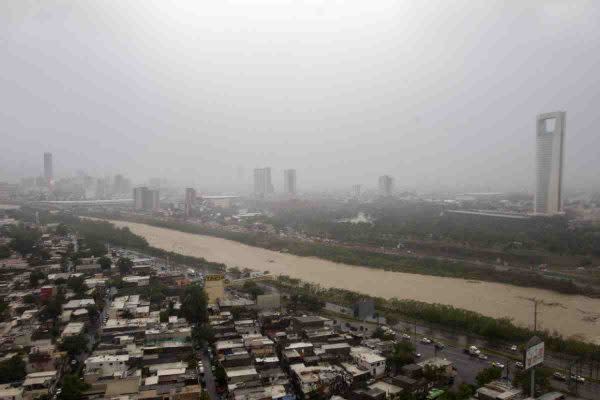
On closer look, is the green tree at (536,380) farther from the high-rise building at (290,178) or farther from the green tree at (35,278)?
the high-rise building at (290,178)

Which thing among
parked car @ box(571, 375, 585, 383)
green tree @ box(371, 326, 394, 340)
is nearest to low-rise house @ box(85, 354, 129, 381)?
green tree @ box(371, 326, 394, 340)

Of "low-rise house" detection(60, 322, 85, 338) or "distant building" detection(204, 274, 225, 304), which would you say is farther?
"distant building" detection(204, 274, 225, 304)

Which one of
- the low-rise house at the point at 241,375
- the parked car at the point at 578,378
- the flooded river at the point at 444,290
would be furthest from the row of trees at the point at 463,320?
the low-rise house at the point at 241,375

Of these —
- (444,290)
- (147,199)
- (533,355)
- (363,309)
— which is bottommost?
(444,290)

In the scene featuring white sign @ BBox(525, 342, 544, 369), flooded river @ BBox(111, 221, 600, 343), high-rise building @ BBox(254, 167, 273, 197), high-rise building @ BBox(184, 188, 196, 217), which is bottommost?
flooded river @ BBox(111, 221, 600, 343)

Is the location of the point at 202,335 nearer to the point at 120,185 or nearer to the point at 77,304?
the point at 77,304

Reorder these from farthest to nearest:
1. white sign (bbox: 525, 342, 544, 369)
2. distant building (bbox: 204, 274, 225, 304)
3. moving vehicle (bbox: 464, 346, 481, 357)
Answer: distant building (bbox: 204, 274, 225, 304) < moving vehicle (bbox: 464, 346, 481, 357) < white sign (bbox: 525, 342, 544, 369)

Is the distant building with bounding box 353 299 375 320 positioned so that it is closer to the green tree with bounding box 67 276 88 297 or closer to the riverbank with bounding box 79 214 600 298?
the riverbank with bounding box 79 214 600 298

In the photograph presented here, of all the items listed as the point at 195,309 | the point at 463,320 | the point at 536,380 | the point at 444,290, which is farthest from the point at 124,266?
the point at 536,380
